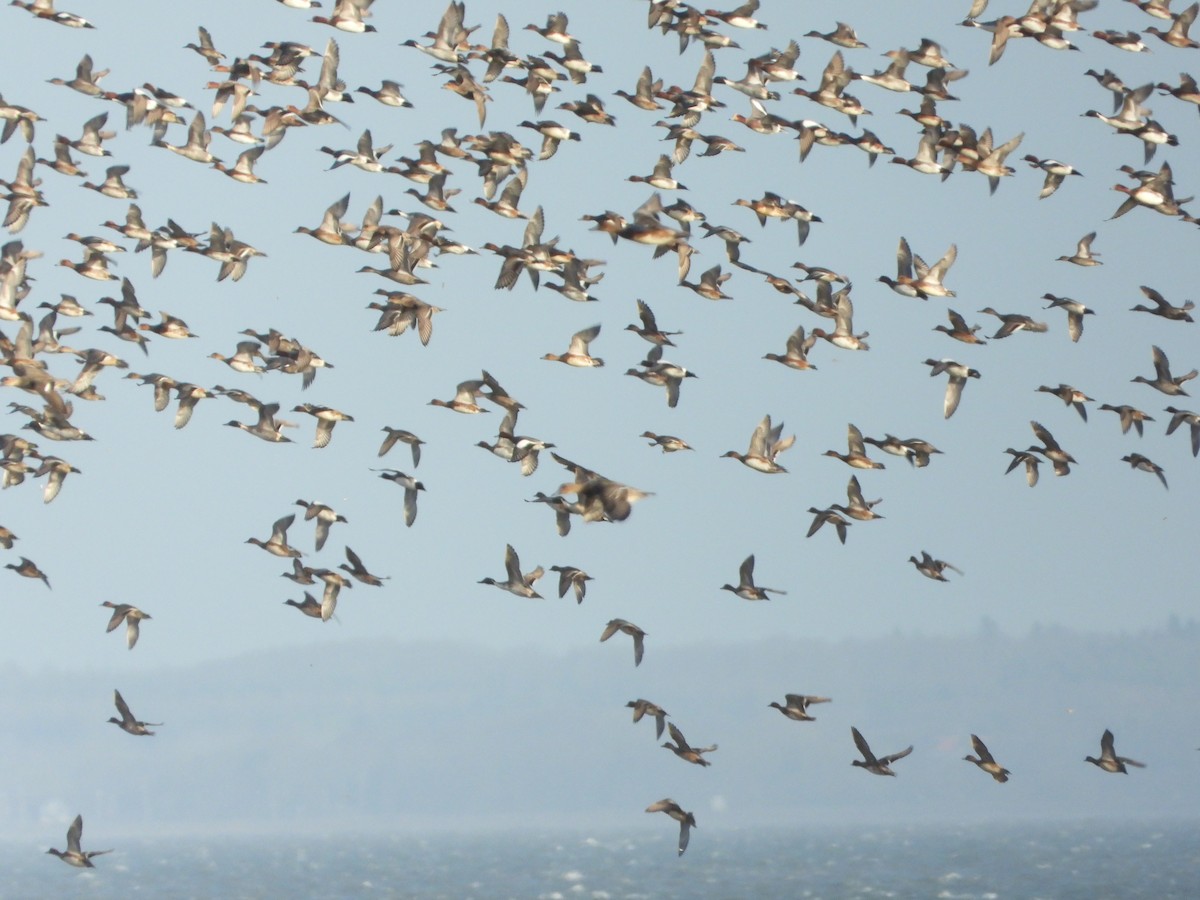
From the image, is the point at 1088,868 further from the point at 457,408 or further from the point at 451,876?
the point at 457,408

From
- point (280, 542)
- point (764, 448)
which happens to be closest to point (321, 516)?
point (280, 542)

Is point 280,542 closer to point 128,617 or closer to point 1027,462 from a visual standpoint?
point 128,617

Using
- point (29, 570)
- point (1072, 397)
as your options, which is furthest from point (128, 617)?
point (1072, 397)

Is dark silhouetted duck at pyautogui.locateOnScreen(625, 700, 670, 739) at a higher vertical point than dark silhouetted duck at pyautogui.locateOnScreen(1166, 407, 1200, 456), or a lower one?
lower

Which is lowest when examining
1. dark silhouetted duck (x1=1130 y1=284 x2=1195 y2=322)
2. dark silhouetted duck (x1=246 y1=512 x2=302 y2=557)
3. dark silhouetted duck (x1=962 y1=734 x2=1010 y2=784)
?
dark silhouetted duck (x1=962 y1=734 x2=1010 y2=784)

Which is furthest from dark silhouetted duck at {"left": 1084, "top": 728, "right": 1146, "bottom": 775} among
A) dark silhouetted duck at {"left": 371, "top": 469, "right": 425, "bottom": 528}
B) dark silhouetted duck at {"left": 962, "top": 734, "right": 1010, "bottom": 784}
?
dark silhouetted duck at {"left": 371, "top": 469, "right": 425, "bottom": 528}

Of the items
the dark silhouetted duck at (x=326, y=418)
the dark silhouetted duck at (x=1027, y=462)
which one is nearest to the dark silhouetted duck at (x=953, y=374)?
the dark silhouetted duck at (x=1027, y=462)

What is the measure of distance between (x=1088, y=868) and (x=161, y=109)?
14255 centimetres

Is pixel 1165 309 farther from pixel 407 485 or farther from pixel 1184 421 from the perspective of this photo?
pixel 407 485

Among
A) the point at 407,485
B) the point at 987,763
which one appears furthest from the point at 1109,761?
the point at 407,485

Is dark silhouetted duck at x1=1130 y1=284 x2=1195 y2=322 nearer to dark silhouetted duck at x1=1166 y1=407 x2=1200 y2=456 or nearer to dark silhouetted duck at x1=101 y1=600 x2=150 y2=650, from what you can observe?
dark silhouetted duck at x1=1166 y1=407 x2=1200 y2=456

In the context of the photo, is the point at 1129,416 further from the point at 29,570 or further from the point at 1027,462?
the point at 29,570

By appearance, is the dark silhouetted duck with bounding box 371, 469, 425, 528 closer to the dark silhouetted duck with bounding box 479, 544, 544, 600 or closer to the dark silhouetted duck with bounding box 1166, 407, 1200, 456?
the dark silhouetted duck with bounding box 479, 544, 544, 600

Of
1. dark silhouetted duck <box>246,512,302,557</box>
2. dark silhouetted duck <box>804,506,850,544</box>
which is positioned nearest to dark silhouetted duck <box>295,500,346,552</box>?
dark silhouetted duck <box>246,512,302,557</box>
